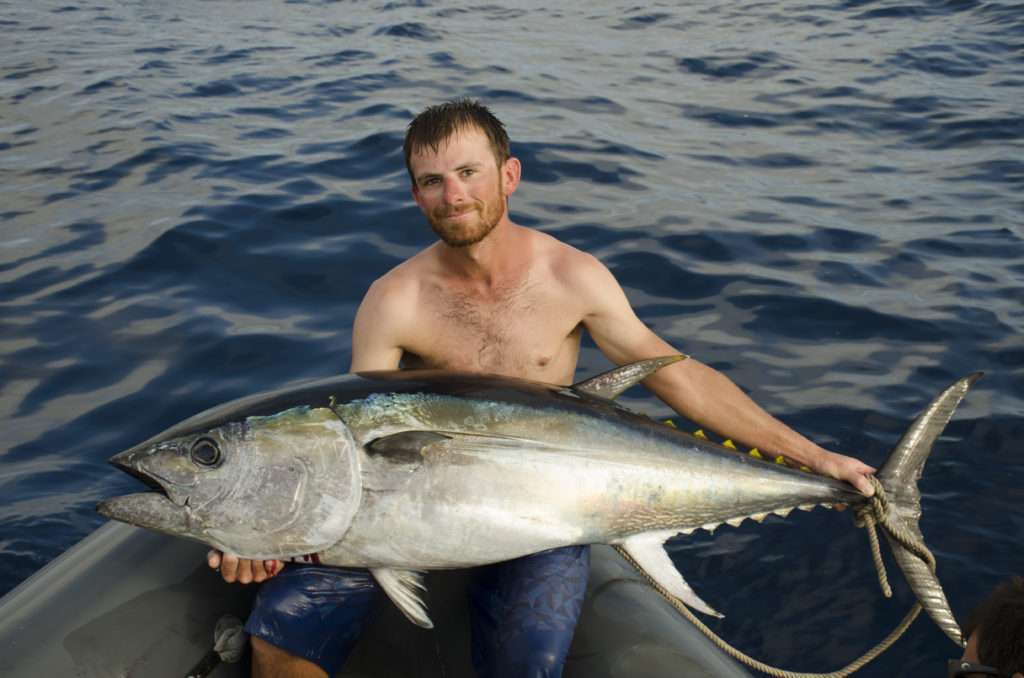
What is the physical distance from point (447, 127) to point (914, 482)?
2.10 m

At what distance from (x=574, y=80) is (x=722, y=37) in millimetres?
3300

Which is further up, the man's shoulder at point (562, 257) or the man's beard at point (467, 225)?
the man's beard at point (467, 225)

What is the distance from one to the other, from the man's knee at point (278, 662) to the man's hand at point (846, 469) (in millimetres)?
1823

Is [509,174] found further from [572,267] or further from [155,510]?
[155,510]

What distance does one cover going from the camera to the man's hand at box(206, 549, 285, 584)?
282 centimetres

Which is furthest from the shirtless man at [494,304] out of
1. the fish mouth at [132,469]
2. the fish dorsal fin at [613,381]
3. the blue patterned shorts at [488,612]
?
the fish mouth at [132,469]

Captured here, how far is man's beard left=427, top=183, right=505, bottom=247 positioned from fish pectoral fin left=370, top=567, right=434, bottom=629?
4.55 feet

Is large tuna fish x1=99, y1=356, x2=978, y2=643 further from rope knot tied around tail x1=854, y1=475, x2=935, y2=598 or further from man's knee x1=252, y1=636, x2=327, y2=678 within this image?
man's knee x1=252, y1=636, x2=327, y2=678

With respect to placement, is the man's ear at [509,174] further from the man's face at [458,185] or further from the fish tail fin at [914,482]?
the fish tail fin at [914,482]

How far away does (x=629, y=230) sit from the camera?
774cm

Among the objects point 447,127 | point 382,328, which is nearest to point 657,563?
point 382,328

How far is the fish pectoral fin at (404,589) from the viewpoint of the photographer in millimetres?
2789

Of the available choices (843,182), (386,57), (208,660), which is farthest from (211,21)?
(208,660)

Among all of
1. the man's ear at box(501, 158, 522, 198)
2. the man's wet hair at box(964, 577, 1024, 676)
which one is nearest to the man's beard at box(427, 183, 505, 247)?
the man's ear at box(501, 158, 522, 198)
